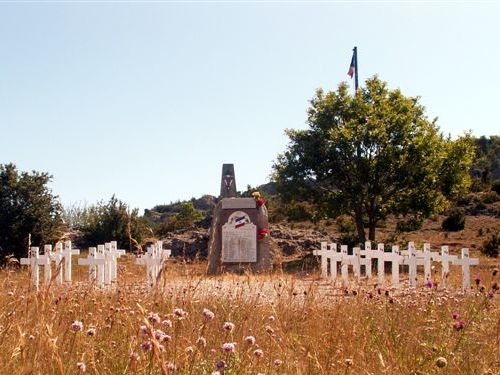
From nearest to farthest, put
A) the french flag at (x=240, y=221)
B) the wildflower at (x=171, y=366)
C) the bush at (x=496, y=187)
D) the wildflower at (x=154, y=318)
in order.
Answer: the wildflower at (x=171, y=366)
the wildflower at (x=154, y=318)
the french flag at (x=240, y=221)
the bush at (x=496, y=187)

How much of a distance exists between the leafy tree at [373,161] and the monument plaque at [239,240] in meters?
5.36

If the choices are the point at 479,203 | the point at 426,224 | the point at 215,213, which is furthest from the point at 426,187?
the point at 479,203

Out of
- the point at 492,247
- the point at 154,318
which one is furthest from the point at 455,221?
the point at 154,318

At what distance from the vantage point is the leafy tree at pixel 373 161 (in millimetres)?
22391

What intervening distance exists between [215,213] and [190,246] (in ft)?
21.0

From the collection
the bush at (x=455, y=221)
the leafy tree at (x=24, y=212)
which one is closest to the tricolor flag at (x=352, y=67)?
the bush at (x=455, y=221)

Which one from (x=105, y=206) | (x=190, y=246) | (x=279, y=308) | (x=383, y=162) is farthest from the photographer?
(x=105, y=206)

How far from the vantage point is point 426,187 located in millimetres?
22578

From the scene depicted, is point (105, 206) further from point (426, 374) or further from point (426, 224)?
point (426, 374)

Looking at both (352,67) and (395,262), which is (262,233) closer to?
(395,262)

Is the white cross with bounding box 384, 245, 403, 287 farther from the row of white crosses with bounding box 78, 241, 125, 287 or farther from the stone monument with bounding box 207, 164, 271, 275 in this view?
the stone monument with bounding box 207, 164, 271, 275

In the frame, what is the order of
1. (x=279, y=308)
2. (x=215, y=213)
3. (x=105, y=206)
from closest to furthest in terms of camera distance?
(x=279, y=308), (x=215, y=213), (x=105, y=206)

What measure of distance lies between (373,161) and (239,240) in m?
7.16

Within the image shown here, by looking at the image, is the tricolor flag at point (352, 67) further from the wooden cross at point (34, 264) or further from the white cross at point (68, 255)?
the wooden cross at point (34, 264)
